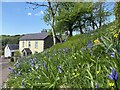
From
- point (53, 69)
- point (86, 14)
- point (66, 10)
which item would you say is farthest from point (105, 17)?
point (53, 69)

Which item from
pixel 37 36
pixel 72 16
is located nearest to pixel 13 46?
pixel 37 36

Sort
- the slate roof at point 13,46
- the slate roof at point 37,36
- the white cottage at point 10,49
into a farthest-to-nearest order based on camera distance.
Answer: the white cottage at point 10,49 < the slate roof at point 13,46 < the slate roof at point 37,36

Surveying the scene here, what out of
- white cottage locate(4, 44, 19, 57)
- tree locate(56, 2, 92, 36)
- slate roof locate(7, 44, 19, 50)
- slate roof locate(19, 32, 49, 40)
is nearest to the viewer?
tree locate(56, 2, 92, 36)

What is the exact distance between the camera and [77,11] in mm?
30141

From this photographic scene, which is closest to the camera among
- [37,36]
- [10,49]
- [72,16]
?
[72,16]

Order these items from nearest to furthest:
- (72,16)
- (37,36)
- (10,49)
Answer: (72,16) < (37,36) < (10,49)

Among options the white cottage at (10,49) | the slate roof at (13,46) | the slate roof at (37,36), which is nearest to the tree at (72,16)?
the slate roof at (37,36)

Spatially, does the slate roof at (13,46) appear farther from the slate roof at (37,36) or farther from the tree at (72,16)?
the tree at (72,16)

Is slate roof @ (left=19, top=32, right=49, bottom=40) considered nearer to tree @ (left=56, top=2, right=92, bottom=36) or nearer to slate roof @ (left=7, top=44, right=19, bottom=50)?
slate roof @ (left=7, top=44, right=19, bottom=50)

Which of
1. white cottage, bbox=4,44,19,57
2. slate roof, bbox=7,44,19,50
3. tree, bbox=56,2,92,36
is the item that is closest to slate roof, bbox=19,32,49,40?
slate roof, bbox=7,44,19,50

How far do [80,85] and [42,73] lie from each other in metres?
0.91

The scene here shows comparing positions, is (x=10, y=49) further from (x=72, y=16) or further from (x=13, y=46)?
(x=72, y=16)

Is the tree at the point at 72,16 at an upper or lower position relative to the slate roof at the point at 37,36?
lower

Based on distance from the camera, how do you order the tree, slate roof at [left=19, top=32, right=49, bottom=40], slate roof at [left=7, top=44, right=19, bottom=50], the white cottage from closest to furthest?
the tree < slate roof at [left=19, top=32, right=49, bottom=40] < slate roof at [left=7, top=44, right=19, bottom=50] < the white cottage
